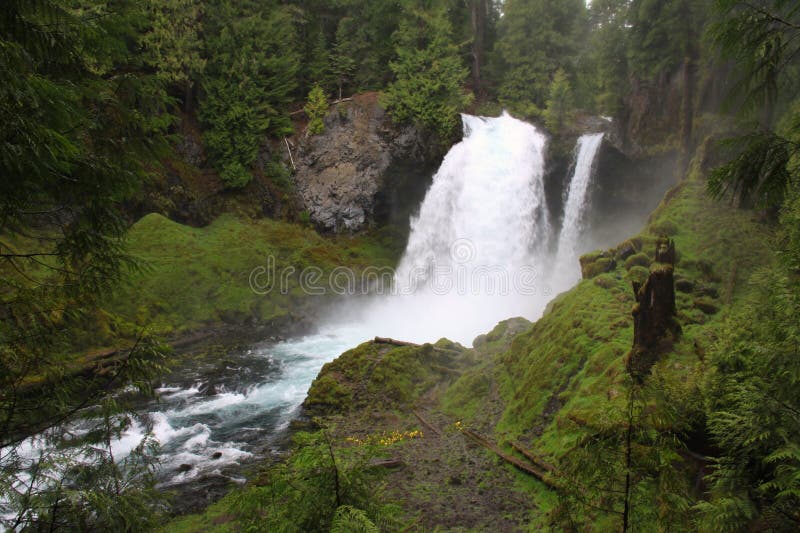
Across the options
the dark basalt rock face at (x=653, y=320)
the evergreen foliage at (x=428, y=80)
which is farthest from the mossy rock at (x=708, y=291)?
the evergreen foliage at (x=428, y=80)

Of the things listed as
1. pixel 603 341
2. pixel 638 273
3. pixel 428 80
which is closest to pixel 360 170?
pixel 428 80

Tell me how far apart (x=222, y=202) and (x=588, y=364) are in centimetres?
1956

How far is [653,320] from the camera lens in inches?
276

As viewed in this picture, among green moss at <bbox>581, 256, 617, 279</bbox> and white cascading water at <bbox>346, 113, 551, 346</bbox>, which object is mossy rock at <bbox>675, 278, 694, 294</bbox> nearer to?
green moss at <bbox>581, 256, 617, 279</bbox>

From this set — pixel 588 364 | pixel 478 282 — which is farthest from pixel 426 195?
pixel 588 364

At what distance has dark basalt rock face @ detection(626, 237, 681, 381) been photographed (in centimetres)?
688

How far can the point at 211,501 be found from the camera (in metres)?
7.31

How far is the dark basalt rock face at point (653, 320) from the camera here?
22.6 ft

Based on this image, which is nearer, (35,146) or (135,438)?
(35,146)

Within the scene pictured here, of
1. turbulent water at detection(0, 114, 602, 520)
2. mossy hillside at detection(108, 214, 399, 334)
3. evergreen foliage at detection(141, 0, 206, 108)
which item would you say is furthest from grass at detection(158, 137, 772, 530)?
evergreen foliage at detection(141, 0, 206, 108)

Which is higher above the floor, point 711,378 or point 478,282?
point 711,378

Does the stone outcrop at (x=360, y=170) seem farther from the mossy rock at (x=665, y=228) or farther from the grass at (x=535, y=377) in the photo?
the mossy rock at (x=665, y=228)

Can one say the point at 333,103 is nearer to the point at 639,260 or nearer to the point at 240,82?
the point at 240,82

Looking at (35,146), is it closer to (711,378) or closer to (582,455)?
(582,455)
